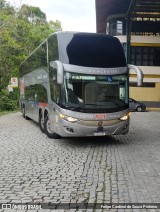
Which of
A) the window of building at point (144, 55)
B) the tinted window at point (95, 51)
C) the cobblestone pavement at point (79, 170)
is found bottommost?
A: the cobblestone pavement at point (79, 170)

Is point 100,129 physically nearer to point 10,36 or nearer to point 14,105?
point 14,105

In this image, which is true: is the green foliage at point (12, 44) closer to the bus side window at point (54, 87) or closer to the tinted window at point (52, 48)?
the tinted window at point (52, 48)

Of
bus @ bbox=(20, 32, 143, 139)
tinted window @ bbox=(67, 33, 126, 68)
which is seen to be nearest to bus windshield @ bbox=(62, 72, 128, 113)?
bus @ bbox=(20, 32, 143, 139)

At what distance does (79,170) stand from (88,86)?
3.71 metres

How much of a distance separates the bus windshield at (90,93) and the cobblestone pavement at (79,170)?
4.44 ft

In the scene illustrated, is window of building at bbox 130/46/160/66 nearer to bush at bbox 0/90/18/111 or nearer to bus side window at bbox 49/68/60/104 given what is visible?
bush at bbox 0/90/18/111

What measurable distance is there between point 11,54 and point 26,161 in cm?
2744

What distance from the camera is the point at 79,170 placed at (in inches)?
296

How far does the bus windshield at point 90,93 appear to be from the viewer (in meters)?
10.4

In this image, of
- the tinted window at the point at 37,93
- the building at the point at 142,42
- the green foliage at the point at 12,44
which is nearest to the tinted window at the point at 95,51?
the tinted window at the point at 37,93

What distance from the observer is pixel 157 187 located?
20.2 feet

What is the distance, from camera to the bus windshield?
10367 millimetres

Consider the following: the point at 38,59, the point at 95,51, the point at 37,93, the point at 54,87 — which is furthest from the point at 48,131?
the point at 38,59

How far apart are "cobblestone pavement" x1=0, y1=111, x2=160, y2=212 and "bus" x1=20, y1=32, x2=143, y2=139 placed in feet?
2.40
